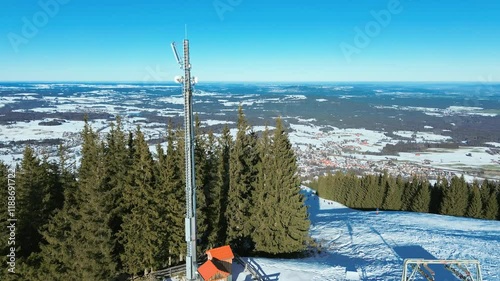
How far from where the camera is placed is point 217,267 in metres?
15.9

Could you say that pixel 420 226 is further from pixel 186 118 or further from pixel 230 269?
pixel 186 118

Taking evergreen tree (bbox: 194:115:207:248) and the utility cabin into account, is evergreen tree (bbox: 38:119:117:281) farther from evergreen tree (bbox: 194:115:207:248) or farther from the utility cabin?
evergreen tree (bbox: 194:115:207:248)

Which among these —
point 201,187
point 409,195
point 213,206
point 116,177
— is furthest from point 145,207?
point 409,195

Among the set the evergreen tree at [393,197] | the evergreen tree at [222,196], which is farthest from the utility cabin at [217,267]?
the evergreen tree at [393,197]

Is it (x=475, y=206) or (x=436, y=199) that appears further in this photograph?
(x=436, y=199)

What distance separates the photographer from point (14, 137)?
80.2m

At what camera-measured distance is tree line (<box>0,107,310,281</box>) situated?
57.1 feet

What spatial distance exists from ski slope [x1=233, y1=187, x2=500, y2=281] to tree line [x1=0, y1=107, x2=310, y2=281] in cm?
320

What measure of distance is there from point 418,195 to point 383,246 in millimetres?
23960

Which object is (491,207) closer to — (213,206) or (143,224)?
(213,206)

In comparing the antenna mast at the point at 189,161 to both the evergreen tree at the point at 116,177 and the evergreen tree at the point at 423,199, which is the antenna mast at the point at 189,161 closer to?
the evergreen tree at the point at 116,177

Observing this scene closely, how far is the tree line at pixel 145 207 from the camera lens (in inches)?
685

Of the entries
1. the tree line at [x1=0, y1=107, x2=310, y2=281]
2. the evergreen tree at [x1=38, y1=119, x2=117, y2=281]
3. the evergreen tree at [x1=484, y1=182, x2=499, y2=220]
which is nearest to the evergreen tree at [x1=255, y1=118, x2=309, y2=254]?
the tree line at [x1=0, y1=107, x2=310, y2=281]

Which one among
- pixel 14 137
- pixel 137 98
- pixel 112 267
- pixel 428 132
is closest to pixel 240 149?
pixel 112 267
